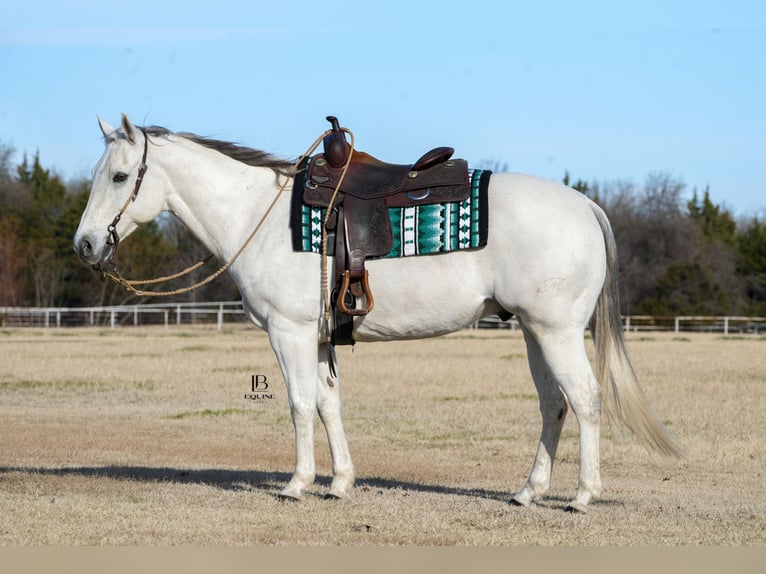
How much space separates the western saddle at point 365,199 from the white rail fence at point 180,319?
121 ft

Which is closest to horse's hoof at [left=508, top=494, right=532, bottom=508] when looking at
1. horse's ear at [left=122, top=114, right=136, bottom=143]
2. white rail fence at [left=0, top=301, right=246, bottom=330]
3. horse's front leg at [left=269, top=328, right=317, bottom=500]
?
horse's front leg at [left=269, top=328, right=317, bottom=500]

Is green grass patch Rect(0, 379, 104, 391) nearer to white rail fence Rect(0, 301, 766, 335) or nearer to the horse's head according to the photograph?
the horse's head

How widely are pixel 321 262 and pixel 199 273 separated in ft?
156

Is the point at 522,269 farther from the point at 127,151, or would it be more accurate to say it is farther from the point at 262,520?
the point at 127,151

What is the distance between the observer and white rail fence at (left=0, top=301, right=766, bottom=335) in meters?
46.2

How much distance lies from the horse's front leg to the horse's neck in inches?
37.3

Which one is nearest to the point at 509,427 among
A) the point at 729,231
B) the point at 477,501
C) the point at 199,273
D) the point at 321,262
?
the point at 477,501

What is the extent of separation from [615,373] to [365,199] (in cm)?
243

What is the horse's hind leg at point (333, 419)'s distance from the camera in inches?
331

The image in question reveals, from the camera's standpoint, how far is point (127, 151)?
8453 mm

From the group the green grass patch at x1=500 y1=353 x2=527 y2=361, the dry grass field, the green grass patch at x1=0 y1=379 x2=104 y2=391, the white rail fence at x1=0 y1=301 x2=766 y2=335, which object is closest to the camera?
the dry grass field

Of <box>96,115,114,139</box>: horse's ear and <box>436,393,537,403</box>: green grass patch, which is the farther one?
<box>436,393,537,403</box>: green grass patch

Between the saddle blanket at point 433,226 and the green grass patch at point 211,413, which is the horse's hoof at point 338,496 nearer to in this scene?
the saddle blanket at point 433,226

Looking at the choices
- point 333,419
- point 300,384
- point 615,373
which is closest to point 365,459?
point 333,419
